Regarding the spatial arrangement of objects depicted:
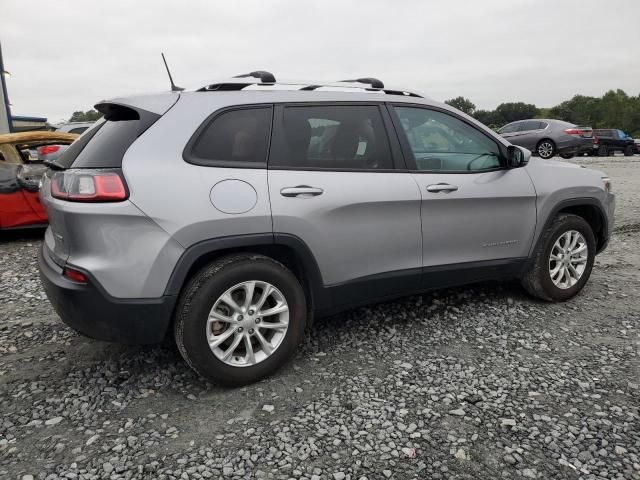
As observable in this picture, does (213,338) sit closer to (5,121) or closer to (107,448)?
(107,448)

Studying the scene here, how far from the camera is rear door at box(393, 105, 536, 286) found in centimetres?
346

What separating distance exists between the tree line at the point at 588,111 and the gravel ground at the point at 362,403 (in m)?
75.3

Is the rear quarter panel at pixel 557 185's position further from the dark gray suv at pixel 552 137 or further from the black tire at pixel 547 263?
the dark gray suv at pixel 552 137

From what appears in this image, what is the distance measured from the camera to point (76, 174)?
262cm

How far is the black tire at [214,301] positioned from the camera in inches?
105

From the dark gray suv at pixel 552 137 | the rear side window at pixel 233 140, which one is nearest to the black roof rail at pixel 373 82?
the rear side window at pixel 233 140

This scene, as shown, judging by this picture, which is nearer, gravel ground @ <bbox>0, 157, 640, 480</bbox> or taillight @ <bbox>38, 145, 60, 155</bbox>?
gravel ground @ <bbox>0, 157, 640, 480</bbox>

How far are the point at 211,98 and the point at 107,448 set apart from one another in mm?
1884

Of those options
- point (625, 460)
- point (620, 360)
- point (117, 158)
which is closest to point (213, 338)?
point (117, 158)

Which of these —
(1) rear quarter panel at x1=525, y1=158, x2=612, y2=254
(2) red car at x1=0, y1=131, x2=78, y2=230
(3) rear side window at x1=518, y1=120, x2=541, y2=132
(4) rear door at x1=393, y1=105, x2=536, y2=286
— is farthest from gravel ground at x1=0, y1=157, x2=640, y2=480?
(3) rear side window at x1=518, y1=120, x2=541, y2=132

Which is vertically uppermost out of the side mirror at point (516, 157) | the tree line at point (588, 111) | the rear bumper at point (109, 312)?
the tree line at point (588, 111)

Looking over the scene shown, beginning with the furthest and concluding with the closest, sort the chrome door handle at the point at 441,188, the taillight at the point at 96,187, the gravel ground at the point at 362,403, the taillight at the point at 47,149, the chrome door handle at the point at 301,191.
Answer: the taillight at the point at 47,149
the chrome door handle at the point at 441,188
the chrome door handle at the point at 301,191
the taillight at the point at 96,187
the gravel ground at the point at 362,403

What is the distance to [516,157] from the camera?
3.79 meters

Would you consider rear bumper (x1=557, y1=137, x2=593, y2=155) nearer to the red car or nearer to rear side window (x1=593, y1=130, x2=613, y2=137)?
rear side window (x1=593, y1=130, x2=613, y2=137)
